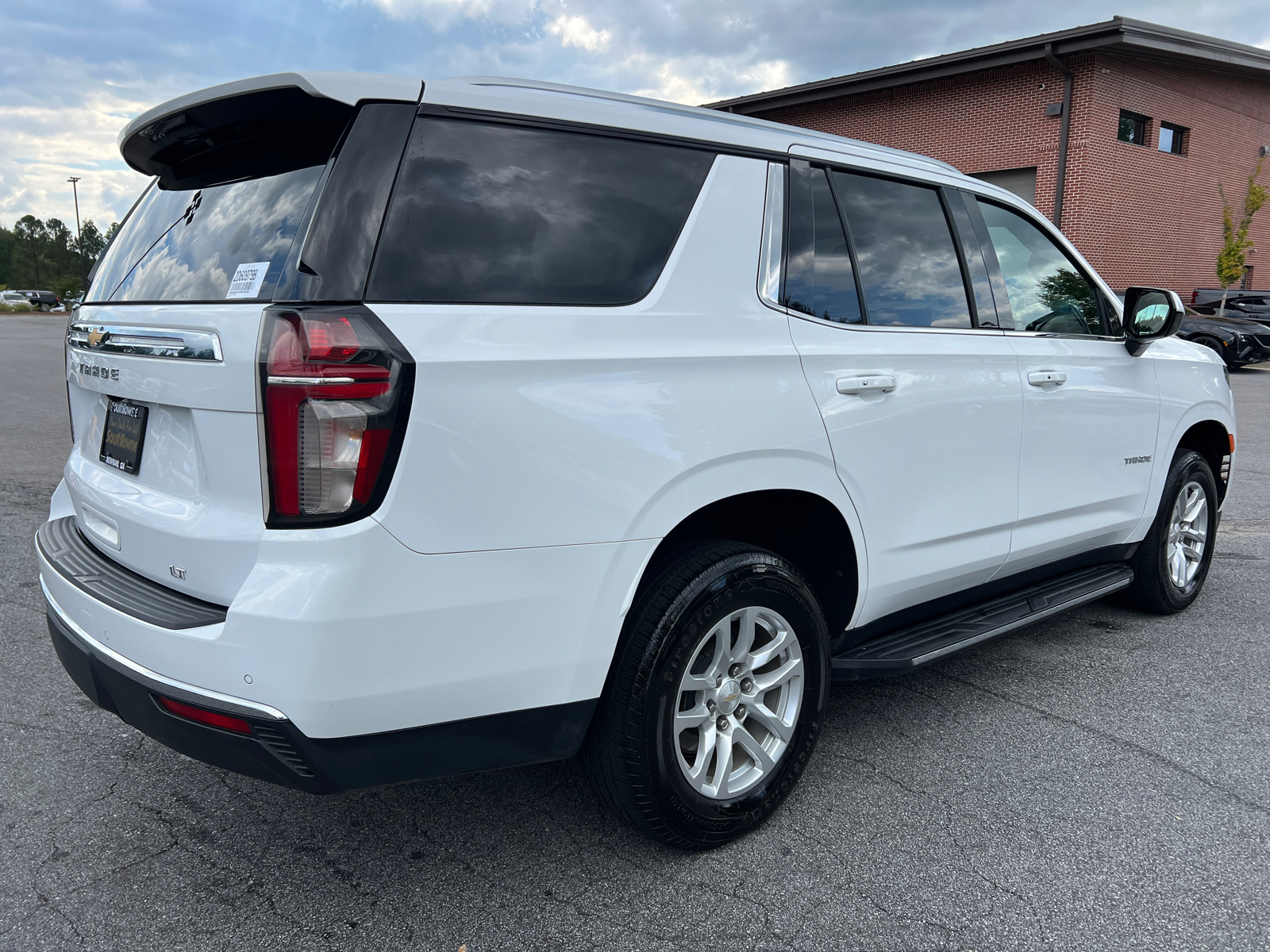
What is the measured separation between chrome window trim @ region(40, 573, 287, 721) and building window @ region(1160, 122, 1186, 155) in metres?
26.3

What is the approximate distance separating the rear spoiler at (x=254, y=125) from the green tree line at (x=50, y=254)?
96748 mm

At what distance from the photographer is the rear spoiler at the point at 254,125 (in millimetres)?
2027

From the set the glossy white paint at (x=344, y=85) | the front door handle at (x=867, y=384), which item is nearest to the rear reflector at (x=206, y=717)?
the glossy white paint at (x=344, y=85)

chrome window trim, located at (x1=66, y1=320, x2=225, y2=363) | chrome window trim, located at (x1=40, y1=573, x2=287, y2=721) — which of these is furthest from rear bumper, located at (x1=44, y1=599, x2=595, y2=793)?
chrome window trim, located at (x1=66, y1=320, x2=225, y2=363)

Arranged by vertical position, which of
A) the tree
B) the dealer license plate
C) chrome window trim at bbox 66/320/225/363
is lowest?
the dealer license plate

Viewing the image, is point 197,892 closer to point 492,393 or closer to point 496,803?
point 496,803

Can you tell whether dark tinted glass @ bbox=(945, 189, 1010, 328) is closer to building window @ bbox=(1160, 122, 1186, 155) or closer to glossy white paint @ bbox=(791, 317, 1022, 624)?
glossy white paint @ bbox=(791, 317, 1022, 624)

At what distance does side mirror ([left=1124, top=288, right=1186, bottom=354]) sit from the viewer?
154 inches

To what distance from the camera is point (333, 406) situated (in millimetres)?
1899

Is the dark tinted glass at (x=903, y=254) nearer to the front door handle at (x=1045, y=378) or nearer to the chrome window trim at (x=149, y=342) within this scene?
the front door handle at (x=1045, y=378)

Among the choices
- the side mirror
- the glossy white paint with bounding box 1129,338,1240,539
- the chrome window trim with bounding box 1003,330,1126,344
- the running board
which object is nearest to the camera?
the running board

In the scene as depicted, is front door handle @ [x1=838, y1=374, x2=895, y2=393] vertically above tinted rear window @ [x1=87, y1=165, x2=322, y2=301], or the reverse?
tinted rear window @ [x1=87, y1=165, x2=322, y2=301]

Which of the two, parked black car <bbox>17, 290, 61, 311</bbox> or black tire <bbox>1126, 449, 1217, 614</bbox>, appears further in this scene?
parked black car <bbox>17, 290, 61, 311</bbox>

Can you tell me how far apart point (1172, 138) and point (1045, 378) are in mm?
24730
